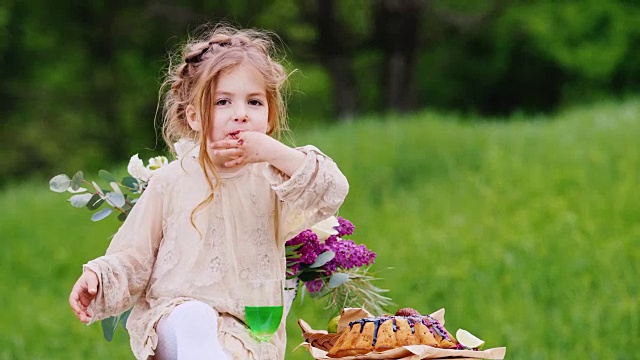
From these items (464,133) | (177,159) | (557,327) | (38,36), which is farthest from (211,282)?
(38,36)

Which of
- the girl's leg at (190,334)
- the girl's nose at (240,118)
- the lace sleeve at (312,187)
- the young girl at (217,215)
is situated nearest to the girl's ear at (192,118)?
the young girl at (217,215)

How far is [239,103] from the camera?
286cm

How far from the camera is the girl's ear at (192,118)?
2902mm

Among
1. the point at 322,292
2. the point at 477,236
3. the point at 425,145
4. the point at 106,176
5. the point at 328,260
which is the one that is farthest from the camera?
the point at 425,145

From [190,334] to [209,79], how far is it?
65 cm

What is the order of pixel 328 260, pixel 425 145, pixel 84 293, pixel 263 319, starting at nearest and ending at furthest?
pixel 263 319
pixel 84 293
pixel 328 260
pixel 425 145

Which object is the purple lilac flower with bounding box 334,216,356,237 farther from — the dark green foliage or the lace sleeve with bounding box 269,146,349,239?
the dark green foliage

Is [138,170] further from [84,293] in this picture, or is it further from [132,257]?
[84,293]

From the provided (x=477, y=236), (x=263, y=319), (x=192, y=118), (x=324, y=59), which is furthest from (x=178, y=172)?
(x=324, y=59)

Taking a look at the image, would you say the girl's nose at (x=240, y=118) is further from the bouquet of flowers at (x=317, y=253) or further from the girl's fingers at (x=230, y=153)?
the bouquet of flowers at (x=317, y=253)

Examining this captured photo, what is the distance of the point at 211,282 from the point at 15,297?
649 centimetres

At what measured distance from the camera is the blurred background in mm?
7379

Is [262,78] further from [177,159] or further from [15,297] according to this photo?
[15,297]

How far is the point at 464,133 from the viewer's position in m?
10.1
